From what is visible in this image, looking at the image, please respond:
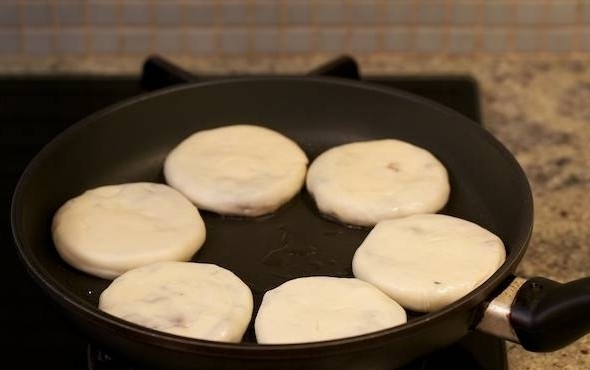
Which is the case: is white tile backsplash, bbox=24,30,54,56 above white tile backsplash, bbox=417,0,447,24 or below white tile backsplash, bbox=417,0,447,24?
below

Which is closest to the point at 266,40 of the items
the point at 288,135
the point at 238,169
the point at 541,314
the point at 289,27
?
the point at 289,27

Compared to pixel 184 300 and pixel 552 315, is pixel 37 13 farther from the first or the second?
Result: pixel 552 315

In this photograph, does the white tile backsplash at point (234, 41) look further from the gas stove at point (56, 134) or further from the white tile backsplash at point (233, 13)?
the gas stove at point (56, 134)

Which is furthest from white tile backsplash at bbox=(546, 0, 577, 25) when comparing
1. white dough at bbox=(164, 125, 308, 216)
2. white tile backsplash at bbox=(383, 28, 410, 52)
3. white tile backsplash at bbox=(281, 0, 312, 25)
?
white dough at bbox=(164, 125, 308, 216)

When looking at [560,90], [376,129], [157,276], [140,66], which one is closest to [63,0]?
[140,66]

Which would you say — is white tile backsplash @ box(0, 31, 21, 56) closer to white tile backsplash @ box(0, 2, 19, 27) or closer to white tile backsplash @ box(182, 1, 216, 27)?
white tile backsplash @ box(0, 2, 19, 27)

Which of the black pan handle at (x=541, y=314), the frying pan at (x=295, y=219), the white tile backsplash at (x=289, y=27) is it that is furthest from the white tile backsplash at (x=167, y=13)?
the black pan handle at (x=541, y=314)

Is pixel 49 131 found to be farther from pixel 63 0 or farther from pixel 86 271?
pixel 86 271
